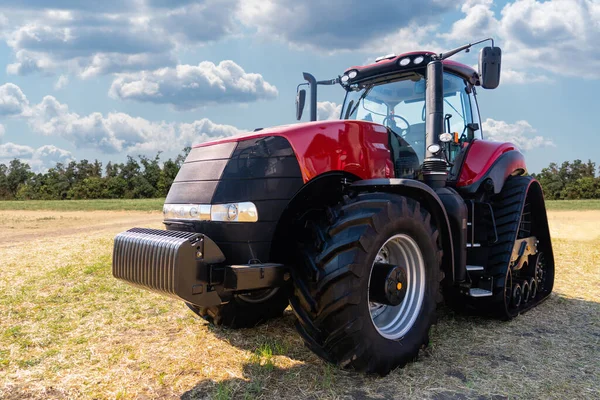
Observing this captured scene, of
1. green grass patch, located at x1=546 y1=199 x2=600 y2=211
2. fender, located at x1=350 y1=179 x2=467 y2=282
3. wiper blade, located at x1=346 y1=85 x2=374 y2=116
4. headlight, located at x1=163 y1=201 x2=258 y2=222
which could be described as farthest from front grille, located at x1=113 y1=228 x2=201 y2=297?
green grass patch, located at x1=546 y1=199 x2=600 y2=211

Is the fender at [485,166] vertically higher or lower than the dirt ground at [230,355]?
higher

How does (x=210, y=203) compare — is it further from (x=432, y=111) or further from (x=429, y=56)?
(x=429, y=56)

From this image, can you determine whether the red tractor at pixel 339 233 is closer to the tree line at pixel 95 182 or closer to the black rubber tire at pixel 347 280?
the black rubber tire at pixel 347 280

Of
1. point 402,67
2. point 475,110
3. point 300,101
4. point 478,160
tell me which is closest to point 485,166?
point 478,160

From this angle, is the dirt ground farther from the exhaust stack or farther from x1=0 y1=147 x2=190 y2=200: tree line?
x1=0 y1=147 x2=190 y2=200: tree line

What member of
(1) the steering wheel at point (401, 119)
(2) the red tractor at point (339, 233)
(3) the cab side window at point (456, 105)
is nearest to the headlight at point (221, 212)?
(2) the red tractor at point (339, 233)

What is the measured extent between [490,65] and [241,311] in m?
3.10

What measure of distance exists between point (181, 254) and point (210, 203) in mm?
537

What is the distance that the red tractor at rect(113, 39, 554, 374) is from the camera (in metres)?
3.14

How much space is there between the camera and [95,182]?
4275 centimetres

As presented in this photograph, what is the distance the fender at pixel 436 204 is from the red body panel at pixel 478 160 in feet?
2.37

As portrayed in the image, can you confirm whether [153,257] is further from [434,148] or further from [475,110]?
[475,110]

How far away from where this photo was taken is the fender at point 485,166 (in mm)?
5039

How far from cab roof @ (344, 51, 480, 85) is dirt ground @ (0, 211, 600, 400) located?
8.36 ft
